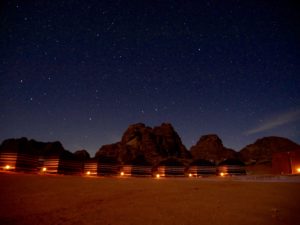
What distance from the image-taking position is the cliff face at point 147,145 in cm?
10275

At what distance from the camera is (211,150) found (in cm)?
12331

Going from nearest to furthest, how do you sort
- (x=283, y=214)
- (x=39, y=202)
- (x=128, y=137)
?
(x=283, y=214) → (x=39, y=202) → (x=128, y=137)

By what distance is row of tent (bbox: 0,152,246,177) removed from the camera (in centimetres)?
3133

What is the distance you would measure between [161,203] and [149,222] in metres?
3.24

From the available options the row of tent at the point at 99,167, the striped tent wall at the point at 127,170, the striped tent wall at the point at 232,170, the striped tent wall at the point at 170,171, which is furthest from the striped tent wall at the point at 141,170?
the striped tent wall at the point at 232,170

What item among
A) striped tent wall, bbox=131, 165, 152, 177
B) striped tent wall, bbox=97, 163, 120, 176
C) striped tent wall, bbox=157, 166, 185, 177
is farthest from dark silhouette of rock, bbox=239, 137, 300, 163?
striped tent wall, bbox=97, 163, 120, 176

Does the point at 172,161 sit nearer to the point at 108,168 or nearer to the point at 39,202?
the point at 108,168

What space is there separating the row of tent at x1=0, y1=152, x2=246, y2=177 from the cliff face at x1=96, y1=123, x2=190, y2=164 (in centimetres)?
5056

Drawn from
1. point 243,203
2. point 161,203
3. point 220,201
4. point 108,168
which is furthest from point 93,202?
point 108,168

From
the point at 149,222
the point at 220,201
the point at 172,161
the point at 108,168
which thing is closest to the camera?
the point at 149,222

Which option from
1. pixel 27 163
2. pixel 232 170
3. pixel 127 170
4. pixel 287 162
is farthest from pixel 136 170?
pixel 287 162

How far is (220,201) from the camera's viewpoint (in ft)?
39.2

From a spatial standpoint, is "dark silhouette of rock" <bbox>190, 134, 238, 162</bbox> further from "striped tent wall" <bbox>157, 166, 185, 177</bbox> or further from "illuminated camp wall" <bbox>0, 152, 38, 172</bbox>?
"illuminated camp wall" <bbox>0, 152, 38, 172</bbox>

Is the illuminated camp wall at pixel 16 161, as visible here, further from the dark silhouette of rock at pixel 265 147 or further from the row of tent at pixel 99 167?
the dark silhouette of rock at pixel 265 147
